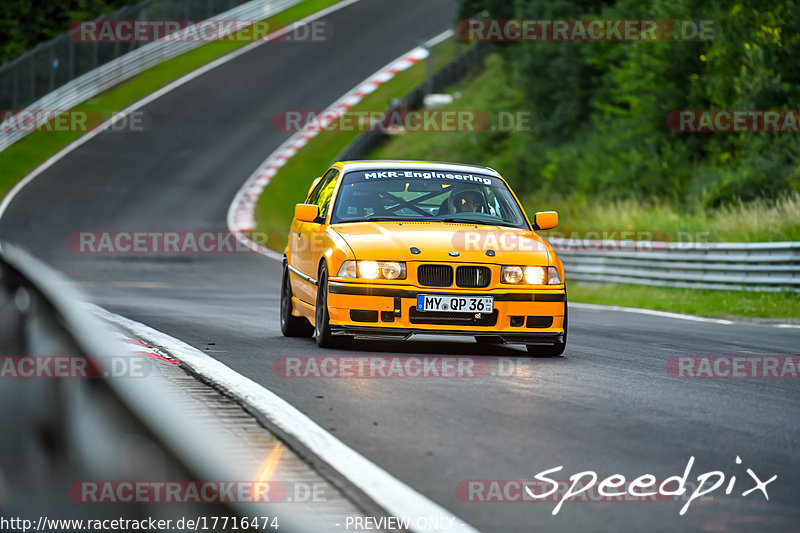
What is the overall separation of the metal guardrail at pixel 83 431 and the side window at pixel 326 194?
4074mm

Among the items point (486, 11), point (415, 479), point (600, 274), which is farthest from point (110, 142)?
point (415, 479)

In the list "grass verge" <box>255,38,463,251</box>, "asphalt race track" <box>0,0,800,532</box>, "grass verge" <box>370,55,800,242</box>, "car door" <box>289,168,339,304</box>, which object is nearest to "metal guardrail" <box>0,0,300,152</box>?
"grass verge" <box>255,38,463,251</box>

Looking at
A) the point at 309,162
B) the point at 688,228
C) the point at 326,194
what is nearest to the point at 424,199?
the point at 326,194

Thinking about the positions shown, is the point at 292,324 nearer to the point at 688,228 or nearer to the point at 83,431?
the point at 83,431

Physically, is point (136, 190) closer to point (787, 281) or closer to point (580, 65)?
point (580, 65)

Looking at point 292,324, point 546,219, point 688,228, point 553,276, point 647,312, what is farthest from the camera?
point 688,228

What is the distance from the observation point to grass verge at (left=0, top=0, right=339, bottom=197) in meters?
38.8

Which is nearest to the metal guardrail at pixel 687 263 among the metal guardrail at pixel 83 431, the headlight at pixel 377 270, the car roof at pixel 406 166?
the car roof at pixel 406 166

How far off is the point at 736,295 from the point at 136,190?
74.9ft

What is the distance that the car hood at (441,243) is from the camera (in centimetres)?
927

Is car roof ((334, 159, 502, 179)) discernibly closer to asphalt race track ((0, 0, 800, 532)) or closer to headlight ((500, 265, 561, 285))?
asphalt race track ((0, 0, 800, 532))

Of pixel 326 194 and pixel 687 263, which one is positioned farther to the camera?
pixel 687 263

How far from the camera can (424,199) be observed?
10609 mm

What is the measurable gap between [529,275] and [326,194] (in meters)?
2.69
